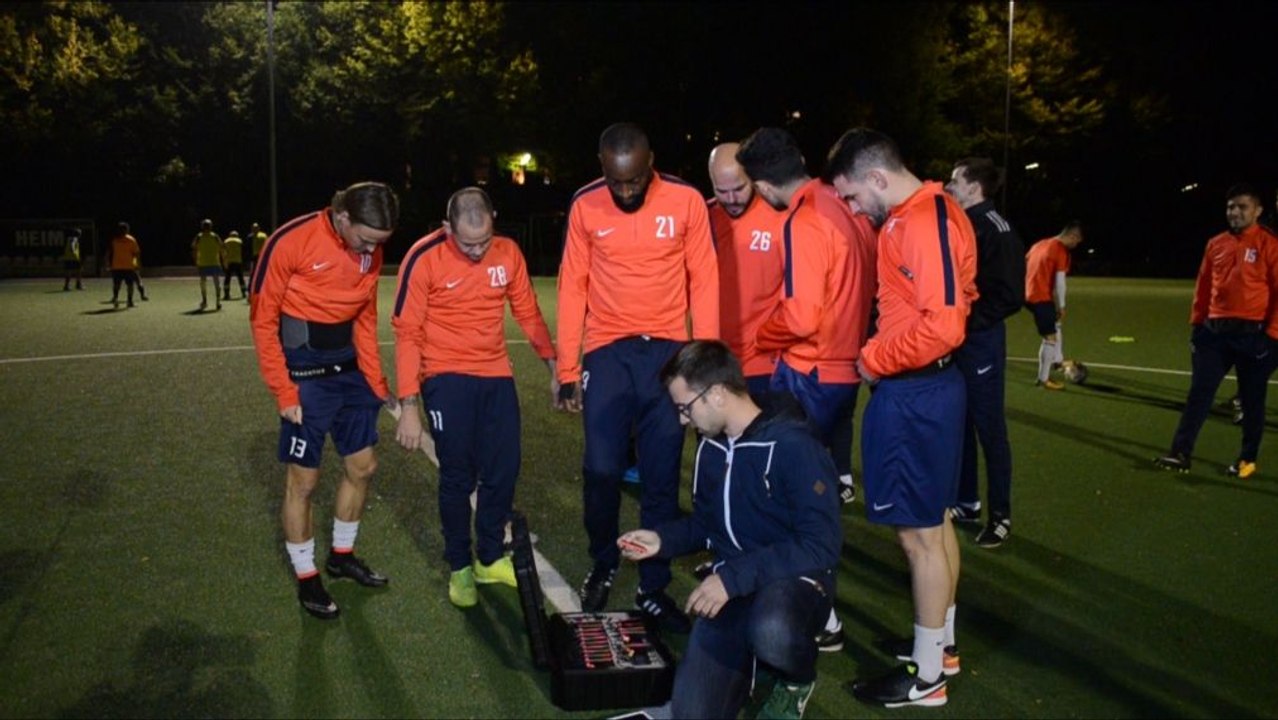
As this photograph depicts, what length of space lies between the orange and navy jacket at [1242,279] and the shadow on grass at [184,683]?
7.34 meters

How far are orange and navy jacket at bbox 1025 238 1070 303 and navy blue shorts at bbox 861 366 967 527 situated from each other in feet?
28.6

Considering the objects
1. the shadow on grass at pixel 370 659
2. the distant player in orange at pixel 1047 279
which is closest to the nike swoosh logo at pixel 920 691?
the shadow on grass at pixel 370 659

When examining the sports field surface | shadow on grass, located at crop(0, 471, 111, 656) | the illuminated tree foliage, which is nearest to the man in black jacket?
the sports field surface

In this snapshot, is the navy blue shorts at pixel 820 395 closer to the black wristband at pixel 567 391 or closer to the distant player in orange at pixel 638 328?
the distant player in orange at pixel 638 328

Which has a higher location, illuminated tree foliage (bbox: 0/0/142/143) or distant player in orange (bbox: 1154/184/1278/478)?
illuminated tree foliage (bbox: 0/0/142/143)

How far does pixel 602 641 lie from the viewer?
15.4 ft

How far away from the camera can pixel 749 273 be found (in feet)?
21.1

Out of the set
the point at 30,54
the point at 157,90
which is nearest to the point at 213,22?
the point at 157,90

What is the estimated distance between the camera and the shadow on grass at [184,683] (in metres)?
4.40

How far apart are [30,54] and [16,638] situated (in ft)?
141

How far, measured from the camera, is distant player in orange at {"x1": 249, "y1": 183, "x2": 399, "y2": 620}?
17.6ft

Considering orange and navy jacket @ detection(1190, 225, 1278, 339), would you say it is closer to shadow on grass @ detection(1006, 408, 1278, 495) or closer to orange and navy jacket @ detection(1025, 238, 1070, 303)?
shadow on grass @ detection(1006, 408, 1278, 495)

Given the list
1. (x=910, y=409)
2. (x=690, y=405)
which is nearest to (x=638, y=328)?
(x=690, y=405)

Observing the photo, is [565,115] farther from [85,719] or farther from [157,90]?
[85,719]
